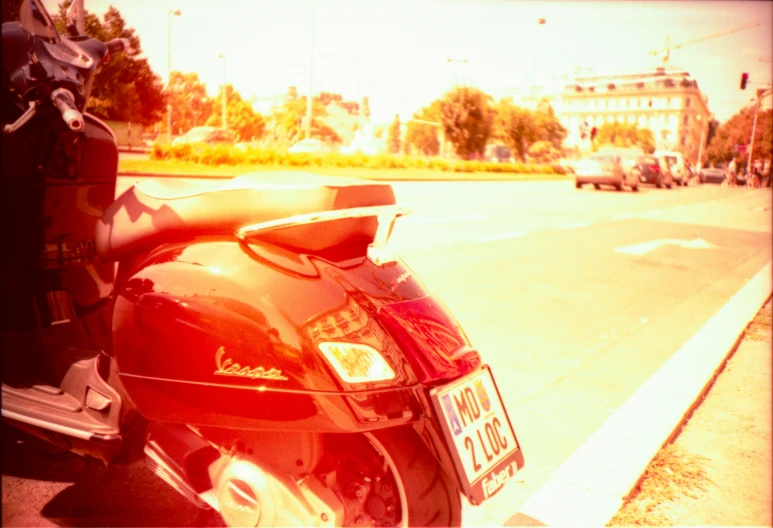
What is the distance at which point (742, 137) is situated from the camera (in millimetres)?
39000

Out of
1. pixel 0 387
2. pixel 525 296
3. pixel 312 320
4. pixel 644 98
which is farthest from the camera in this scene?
pixel 644 98

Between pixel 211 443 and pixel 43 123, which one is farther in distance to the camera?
pixel 43 123

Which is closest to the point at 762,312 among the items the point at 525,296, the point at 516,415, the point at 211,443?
the point at 525,296

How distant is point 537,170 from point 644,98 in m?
34.1

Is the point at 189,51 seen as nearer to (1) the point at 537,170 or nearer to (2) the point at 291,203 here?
(2) the point at 291,203

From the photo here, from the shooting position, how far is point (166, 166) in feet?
11.3

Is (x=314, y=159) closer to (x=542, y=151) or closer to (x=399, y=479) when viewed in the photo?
(x=399, y=479)

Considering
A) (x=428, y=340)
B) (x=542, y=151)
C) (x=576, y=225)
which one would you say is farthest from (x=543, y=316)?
(x=542, y=151)

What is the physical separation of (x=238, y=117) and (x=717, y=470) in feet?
8.91

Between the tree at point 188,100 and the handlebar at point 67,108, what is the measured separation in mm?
608

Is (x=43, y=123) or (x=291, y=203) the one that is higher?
(x=43, y=123)

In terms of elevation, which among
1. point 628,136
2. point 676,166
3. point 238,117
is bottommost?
point 238,117

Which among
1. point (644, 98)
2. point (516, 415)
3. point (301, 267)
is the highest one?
point (644, 98)

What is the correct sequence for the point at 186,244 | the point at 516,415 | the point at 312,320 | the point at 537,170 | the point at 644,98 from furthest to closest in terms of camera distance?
the point at 644,98 → the point at 537,170 → the point at 516,415 → the point at 186,244 → the point at 312,320
